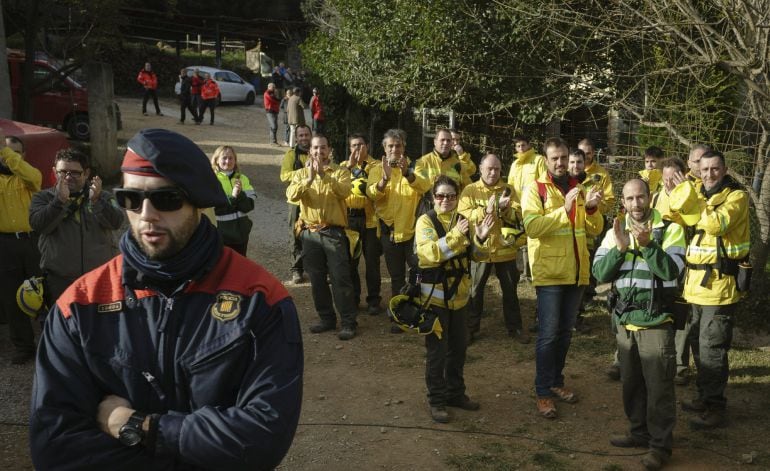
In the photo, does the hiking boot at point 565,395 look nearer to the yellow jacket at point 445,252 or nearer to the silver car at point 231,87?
the yellow jacket at point 445,252

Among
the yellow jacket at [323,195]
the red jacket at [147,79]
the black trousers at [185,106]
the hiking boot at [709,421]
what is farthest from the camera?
the red jacket at [147,79]

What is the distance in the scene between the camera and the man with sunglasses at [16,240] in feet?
24.2

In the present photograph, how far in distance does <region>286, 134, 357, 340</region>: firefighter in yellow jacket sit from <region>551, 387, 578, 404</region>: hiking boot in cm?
250

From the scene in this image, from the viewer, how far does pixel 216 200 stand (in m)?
2.51

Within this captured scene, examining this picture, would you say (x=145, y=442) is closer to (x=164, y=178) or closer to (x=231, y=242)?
(x=164, y=178)

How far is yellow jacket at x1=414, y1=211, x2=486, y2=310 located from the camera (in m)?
6.20

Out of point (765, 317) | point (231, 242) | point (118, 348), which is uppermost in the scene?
point (118, 348)

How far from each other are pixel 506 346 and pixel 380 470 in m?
2.99

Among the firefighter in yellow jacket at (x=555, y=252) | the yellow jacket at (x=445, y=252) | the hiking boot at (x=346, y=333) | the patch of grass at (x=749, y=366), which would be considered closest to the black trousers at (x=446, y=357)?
the yellow jacket at (x=445, y=252)

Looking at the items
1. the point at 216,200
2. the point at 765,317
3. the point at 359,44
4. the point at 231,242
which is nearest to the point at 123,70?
the point at 359,44

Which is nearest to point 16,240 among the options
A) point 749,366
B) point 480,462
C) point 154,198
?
point 480,462

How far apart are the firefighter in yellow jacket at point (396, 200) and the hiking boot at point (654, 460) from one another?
3.58m

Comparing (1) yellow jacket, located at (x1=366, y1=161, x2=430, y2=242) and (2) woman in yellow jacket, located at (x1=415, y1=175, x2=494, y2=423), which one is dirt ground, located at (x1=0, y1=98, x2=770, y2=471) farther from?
(1) yellow jacket, located at (x1=366, y1=161, x2=430, y2=242)

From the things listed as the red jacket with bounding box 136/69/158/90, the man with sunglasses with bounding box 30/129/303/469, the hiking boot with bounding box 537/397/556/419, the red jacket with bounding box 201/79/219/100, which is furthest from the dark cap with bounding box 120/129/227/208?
the red jacket with bounding box 136/69/158/90
